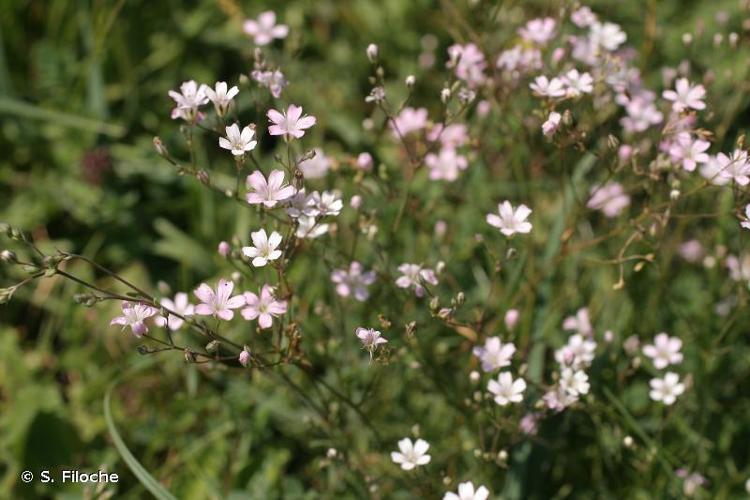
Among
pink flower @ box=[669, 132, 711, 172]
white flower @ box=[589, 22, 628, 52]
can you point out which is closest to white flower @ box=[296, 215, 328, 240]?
pink flower @ box=[669, 132, 711, 172]

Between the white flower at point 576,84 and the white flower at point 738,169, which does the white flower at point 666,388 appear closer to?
the white flower at point 738,169

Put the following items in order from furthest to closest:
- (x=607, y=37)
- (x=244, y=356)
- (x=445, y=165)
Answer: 1. (x=445, y=165)
2. (x=607, y=37)
3. (x=244, y=356)

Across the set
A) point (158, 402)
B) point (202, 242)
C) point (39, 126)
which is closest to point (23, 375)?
point (158, 402)

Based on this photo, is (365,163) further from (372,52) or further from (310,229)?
(310,229)

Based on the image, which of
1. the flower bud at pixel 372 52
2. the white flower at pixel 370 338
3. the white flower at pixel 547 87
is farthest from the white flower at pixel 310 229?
the white flower at pixel 547 87

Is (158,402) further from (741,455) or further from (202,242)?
(741,455)

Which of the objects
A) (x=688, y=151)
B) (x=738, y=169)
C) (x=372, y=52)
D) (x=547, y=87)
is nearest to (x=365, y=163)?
(x=372, y=52)

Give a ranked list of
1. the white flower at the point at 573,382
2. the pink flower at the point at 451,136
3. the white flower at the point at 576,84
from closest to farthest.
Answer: the white flower at the point at 573,382, the white flower at the point at 576,84, the pink flower at the point at 451,136
